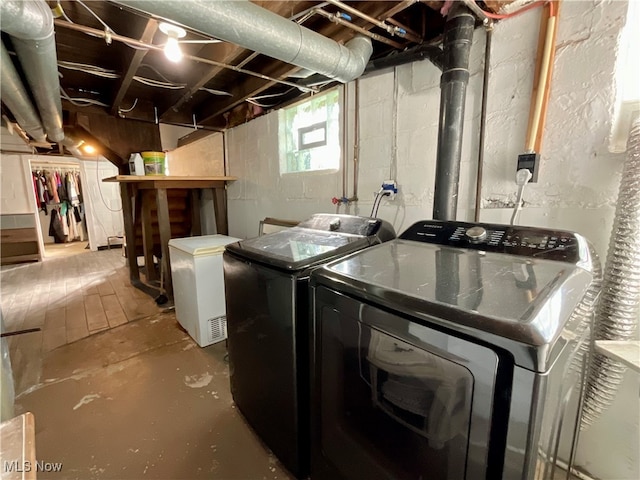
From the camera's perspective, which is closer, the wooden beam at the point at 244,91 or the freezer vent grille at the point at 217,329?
the wooden beam at the point at 244,91

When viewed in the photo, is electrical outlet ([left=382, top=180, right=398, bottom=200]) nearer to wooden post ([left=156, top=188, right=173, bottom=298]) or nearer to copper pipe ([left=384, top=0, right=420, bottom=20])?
copper pipe ([left=384, top=0, right=420, bottom=20])

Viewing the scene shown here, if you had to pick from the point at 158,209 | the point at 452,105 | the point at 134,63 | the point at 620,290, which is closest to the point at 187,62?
the point at 134,63

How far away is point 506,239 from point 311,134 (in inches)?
68.6

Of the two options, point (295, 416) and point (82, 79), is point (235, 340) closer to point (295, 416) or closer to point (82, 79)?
point (295, 416)

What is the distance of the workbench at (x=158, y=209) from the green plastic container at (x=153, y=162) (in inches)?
5.5

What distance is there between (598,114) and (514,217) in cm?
46

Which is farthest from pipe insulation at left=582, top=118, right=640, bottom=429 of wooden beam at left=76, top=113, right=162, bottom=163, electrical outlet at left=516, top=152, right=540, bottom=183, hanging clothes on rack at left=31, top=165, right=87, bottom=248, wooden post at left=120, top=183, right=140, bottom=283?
hanging clothes on rack at left=31, top=165, right=87, bottom=248

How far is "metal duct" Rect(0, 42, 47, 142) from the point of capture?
5.23ft

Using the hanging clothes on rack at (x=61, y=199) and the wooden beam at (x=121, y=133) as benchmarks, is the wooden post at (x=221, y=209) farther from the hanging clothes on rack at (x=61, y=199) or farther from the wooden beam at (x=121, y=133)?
the hanging clothes on rack at (x=61, y=199)

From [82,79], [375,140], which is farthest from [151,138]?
[375,140]

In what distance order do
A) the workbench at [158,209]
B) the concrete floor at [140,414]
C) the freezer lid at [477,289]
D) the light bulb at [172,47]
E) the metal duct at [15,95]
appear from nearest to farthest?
1. the freezer lid at [477,289]
2. the concrete floor at [140,414]
3. the light bulb at [172,47]
4. the metal duct at [15,95]
5. the workbench at [158,209]

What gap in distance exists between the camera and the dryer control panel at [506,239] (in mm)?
933

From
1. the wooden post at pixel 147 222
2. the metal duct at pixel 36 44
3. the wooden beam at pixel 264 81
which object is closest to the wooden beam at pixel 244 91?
the wooden beam at pixel 264 81

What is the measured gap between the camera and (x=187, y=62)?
85.8 inches
